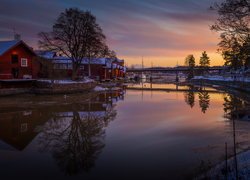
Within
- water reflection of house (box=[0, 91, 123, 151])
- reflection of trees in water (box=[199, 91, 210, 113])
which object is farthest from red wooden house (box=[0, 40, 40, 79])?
reflection of trees in water (box=[199, 91, 210, 113])

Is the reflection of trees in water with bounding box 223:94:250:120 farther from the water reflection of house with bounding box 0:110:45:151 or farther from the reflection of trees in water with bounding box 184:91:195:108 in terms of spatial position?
the water reflection of house with bounding box 0:110:45:151

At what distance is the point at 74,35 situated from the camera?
47188 millimetres

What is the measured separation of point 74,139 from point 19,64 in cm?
3022

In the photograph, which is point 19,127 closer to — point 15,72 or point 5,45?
point 15,72

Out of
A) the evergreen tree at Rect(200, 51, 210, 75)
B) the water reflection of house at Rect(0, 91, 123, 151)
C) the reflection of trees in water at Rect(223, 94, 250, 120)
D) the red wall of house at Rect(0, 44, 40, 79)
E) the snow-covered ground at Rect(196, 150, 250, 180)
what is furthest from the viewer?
the evergreen tree at Rect(200, 51, 210, 75)

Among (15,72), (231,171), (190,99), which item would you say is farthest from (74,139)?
(15,72)

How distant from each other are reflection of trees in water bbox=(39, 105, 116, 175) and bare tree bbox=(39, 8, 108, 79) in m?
29.0

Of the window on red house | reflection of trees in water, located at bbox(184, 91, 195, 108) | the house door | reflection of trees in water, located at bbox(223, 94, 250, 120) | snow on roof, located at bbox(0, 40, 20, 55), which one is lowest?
reflection of trees in water, located at bbox(223, 94, 250, 120)

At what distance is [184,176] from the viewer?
27.7 ft

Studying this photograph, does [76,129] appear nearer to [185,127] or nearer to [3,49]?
[185,127]

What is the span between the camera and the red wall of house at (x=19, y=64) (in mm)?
36562

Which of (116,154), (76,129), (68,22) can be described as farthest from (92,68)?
(116,154)

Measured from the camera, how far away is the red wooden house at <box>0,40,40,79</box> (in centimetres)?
3678

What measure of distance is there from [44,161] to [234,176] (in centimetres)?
689
